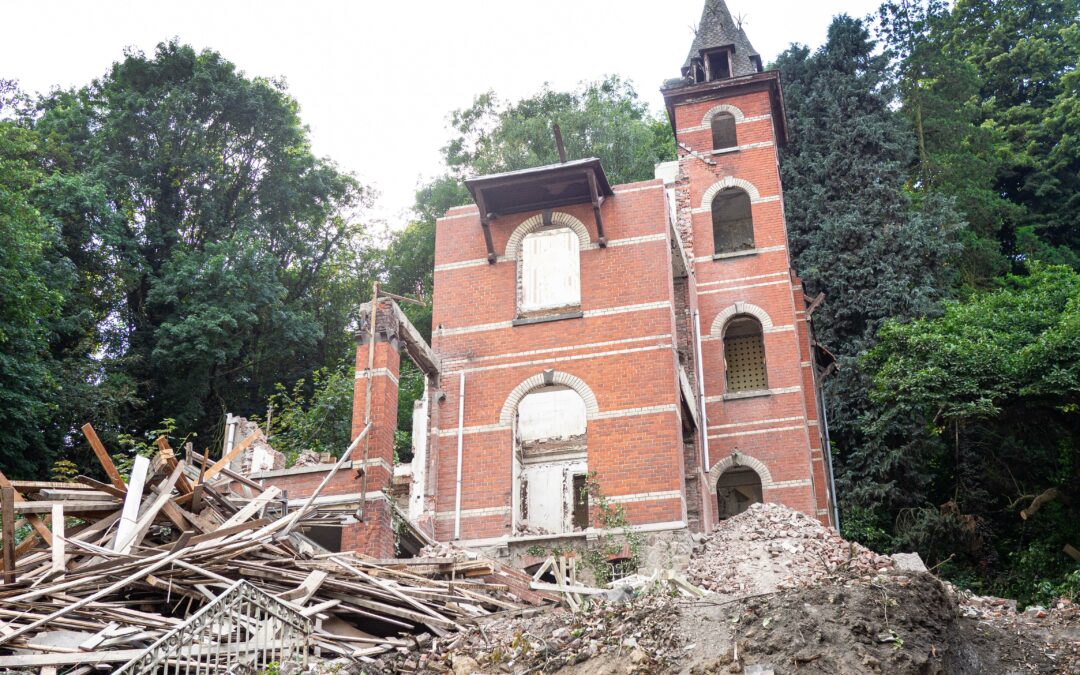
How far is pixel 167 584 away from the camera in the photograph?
12172 millimetres

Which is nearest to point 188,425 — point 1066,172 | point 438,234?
point 438,234

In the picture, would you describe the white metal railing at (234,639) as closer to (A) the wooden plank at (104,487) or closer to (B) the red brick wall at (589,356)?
(A) the wooden plank at (104,487)

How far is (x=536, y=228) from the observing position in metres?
23.0

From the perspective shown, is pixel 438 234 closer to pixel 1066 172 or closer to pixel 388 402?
pixel 388 402

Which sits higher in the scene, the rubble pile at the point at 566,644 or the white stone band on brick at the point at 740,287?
the white stone band on brick at the point at 740,287

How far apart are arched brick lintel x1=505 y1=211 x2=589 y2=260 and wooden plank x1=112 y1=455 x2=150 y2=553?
35.1ft

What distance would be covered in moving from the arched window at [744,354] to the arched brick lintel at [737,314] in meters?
0.29

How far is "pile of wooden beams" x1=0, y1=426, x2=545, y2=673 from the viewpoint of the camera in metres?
11.4

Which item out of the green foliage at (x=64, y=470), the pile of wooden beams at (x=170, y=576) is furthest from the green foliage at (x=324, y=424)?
the pile of wooden beams at (x=170, y=576)

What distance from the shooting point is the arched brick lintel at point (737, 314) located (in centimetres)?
2772

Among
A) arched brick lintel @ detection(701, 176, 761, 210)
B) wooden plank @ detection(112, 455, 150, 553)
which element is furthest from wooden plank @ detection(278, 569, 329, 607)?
arched brick lintel @ detection(701, 176, 761, 210)

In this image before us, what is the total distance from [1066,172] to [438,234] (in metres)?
26.4

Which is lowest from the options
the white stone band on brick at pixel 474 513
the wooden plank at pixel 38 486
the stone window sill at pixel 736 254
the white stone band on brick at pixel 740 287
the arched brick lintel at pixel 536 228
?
the wooden plank at pixel 38 486

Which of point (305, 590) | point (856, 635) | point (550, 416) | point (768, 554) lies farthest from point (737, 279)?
point (856, 635)
